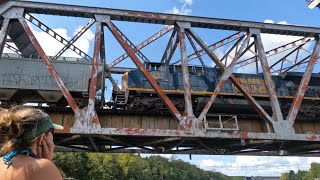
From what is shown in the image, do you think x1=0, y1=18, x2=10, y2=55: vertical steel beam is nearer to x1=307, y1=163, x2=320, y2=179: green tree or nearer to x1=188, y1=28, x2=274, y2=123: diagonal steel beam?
x1=188, y1=28, x2=274, y2=123: diagonal steel beam

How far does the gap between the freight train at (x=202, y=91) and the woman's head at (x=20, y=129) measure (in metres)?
13.6

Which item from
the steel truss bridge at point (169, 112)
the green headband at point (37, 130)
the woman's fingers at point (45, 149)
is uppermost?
the steel truss bridge at point (169, 112)

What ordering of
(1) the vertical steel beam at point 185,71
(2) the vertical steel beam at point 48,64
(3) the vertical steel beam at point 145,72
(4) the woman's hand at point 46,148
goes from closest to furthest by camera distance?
1. (4) the woman's hand at point 46,148
2. (2) the vertical steel beam at point 48,64
3. (3) the vertical steel beam at point 145,72
4. (1) the vertical steel beam at point 185,71

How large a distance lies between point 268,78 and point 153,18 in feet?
20.7

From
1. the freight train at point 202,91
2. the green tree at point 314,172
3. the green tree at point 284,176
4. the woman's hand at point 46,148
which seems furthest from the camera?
the green tree at point 284,176

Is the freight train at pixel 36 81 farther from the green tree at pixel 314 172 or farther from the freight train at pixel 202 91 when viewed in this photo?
the green tree at pixel 314 172

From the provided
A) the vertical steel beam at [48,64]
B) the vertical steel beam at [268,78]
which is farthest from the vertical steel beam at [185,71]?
the vertical steel beam at [48,64]

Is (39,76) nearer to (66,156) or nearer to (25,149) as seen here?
(25,149)

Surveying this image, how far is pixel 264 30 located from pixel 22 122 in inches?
570

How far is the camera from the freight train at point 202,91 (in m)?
16.3

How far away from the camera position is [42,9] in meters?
12.4

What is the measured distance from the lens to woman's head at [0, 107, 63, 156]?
1746 millimetres

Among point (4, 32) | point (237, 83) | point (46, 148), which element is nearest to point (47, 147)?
point (46, 148)

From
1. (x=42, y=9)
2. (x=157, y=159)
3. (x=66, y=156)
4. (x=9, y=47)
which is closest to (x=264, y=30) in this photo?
(x=42, y=9)
